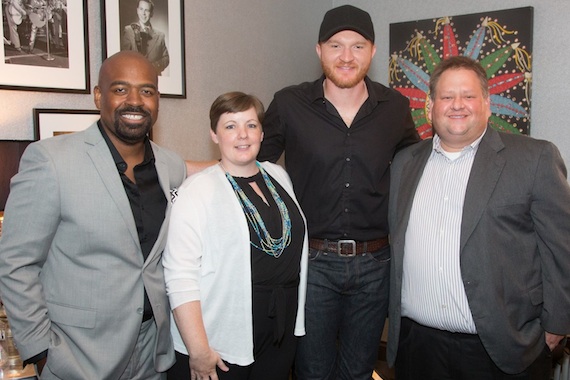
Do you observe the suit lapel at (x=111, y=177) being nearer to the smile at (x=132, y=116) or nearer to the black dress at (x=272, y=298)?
the smile at (x=132, y=116)

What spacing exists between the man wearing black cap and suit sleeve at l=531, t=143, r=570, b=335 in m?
0.61

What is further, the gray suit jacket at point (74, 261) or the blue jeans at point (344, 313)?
the blue jeans at point (344, 313)

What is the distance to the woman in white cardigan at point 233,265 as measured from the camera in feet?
5.95

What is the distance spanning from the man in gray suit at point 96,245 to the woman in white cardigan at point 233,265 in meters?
0.08

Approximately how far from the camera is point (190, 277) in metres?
1.81

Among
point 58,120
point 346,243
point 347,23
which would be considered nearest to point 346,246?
point 346,243

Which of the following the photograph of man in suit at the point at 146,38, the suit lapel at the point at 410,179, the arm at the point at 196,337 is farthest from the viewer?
the photograph of man in suit at the point at 146,38

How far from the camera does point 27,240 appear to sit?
1.57m

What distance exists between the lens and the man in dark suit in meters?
2.65

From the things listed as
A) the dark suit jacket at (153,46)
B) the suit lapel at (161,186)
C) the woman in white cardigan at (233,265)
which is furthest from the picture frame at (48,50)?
the woman in white cardigan at (233,265)

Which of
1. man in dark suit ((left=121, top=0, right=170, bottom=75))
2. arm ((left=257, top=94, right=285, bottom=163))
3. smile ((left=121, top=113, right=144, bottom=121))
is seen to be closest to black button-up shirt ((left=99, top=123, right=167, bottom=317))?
smile ((left=121, top=113, right=144, bottom=121))

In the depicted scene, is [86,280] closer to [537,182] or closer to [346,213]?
[346,213]

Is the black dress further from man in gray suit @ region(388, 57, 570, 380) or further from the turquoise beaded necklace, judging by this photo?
man in gray suit @ region(388, 57, 570, 380)

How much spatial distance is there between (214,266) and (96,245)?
1.32 feet
